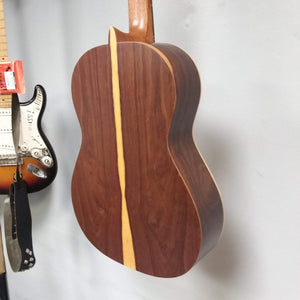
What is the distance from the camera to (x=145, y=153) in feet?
1.95

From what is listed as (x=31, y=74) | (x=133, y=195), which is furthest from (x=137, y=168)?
(x=31, y=74)

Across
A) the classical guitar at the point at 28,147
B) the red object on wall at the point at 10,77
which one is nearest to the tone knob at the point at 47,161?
the classical guitar at the point at 28,147

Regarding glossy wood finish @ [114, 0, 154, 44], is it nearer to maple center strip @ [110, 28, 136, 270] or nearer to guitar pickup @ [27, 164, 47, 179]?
maple center strip @ [110, 28, 136, 270]

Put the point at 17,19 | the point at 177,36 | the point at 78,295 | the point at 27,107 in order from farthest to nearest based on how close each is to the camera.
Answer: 1. the point at 78,295
2. the point at 17,19
3. the point at 27,107
4. the point at 177,36

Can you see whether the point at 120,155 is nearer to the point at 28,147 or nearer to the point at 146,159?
the point at 146,159

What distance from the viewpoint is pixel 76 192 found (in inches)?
27.9

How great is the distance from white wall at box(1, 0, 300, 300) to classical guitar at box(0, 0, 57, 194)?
0.32ft

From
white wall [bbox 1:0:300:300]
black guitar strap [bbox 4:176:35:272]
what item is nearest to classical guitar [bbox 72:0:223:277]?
white wall [bbox 1:0:300:300]

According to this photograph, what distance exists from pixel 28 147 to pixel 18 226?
20 cm

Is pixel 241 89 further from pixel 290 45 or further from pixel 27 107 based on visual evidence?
pixel 27 107

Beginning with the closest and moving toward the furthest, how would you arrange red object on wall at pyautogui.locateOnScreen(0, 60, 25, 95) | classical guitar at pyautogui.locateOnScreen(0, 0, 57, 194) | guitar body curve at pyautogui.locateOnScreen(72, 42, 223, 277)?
guitar body curve at pyautogui.locateOnScreen(72, 42, 223, 277), red object on wall at pyautogui.locateOnScreen(0, 60, 25, 95), classical guitar at pyautogui.locateOnScreen(0, 0, 57, 194)

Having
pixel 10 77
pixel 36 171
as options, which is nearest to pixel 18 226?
pixel 36 171

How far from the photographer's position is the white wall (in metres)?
0.65

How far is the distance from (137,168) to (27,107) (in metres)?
0.45
